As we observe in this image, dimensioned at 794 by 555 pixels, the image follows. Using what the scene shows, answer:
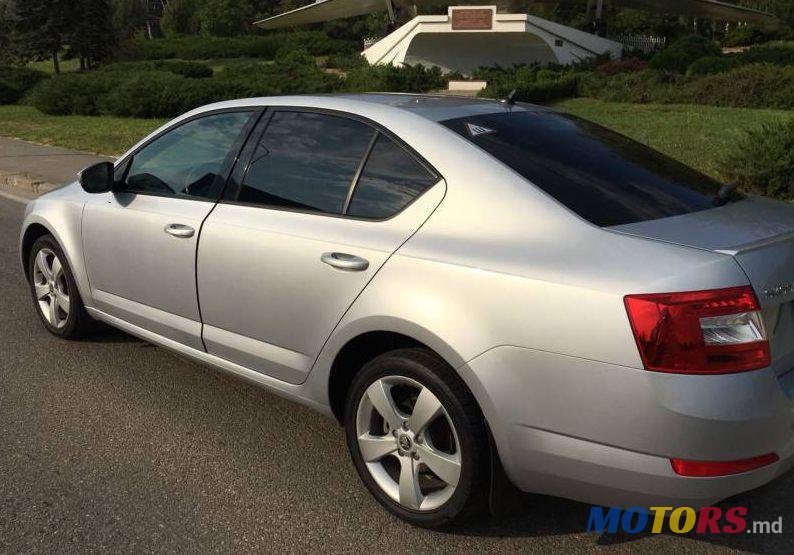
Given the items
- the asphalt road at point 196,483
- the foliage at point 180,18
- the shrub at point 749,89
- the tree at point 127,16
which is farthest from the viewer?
the foliage at point 180,18

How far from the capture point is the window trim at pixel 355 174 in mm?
3004

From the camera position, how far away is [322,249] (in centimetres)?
311

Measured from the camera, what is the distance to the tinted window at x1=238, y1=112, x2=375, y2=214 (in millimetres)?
3262

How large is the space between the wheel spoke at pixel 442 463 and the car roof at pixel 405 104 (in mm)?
1340

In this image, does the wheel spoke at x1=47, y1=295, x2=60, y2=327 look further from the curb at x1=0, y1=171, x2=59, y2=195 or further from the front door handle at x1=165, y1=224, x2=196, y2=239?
the curb at x1=0, y1=171, x2=59, y2=195

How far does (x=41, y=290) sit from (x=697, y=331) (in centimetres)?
426

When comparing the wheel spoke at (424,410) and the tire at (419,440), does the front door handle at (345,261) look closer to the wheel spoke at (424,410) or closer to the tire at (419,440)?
the tire at (419,440)

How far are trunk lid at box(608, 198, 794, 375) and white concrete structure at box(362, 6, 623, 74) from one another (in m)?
34.2

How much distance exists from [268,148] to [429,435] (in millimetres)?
1585

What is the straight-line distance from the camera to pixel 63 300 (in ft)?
16.0

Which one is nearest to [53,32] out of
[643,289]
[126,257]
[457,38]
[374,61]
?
[374,61]

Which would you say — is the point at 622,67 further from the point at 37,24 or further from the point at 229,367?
the point at 37,24

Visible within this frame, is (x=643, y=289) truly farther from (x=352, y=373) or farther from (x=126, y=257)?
(x=126, y=257)

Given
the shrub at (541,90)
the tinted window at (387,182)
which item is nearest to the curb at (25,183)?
the tinted window at (387,182)
